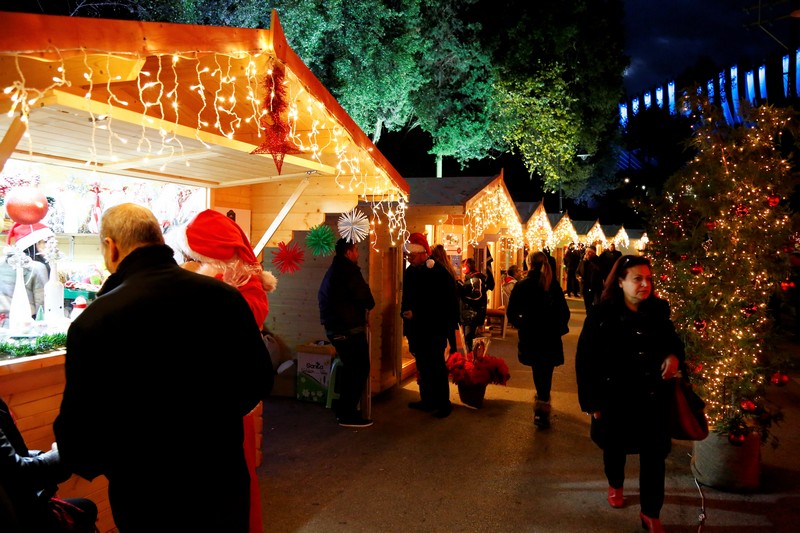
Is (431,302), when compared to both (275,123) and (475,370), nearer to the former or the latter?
(475,370)

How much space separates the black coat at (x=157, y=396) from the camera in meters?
1.76

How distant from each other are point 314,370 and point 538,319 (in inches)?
113

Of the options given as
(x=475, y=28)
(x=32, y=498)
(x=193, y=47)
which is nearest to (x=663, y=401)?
(x=32, y=498)

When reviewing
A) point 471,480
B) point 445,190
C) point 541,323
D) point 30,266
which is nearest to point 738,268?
point 541,323

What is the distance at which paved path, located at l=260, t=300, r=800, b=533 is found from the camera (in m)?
3.92

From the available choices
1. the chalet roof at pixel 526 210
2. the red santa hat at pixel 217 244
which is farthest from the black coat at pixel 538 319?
the chalet roof at pixel 526 210

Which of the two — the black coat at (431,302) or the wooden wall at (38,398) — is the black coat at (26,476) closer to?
the wooden wall at (38,398)

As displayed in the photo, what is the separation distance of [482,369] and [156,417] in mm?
5284

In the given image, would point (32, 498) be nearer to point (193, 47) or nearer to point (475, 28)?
point (193, 47)

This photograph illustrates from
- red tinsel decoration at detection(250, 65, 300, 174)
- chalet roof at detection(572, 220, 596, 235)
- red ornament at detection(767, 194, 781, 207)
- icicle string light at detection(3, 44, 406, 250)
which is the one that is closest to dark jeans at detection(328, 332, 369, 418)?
icicle string light at detection(3, 44, 406, 250)

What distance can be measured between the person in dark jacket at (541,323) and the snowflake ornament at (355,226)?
6.57ft

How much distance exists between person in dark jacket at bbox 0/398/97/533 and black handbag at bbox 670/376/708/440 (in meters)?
Answer: 3.52

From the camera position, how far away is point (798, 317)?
12.2 metres

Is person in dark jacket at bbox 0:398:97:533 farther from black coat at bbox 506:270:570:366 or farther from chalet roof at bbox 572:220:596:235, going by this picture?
chalet roof at bbox 572:220:596:235
